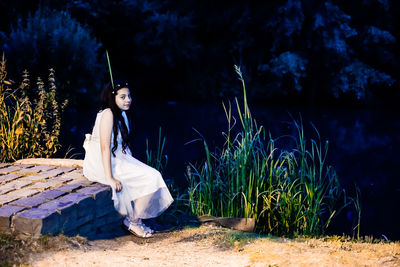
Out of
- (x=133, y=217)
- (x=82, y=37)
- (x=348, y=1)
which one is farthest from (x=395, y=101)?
(x=133, y=217)

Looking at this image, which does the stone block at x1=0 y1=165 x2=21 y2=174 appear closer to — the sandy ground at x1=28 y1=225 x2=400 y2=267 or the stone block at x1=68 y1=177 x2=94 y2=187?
the stone block at x1=68 y1=177 x2=94 y2=187

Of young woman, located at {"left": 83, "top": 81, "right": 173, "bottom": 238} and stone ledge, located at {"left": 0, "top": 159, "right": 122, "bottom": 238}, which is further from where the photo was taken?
young woman, located at {"left": 83, "top": 81, "right": 173, "bottom": 238}

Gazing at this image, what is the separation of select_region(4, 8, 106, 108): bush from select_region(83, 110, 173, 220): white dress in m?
8.16

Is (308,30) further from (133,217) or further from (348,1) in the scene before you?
(133,217)

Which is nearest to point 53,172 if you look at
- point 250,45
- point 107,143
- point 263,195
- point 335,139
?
point 107,143

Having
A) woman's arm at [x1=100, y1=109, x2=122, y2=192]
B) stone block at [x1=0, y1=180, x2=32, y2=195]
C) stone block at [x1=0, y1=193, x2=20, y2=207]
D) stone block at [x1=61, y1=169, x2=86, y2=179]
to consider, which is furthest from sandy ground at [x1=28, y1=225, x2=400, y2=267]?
stone block at [x1=0, y1=180, x2=32, y2=195]

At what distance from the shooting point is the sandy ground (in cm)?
320

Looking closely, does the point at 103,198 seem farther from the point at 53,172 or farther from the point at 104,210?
the point at 53,172

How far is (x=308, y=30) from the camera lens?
16250 millimetres

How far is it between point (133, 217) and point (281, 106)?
14062mm

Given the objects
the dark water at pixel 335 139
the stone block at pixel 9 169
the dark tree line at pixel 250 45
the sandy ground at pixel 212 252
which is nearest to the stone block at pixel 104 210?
the sandy ground at pixel 212 252

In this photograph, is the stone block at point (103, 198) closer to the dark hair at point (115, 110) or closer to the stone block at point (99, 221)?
the stone block at point (99, 221)

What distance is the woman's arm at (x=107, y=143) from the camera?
13.1 feet

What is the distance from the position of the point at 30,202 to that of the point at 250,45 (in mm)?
14736
